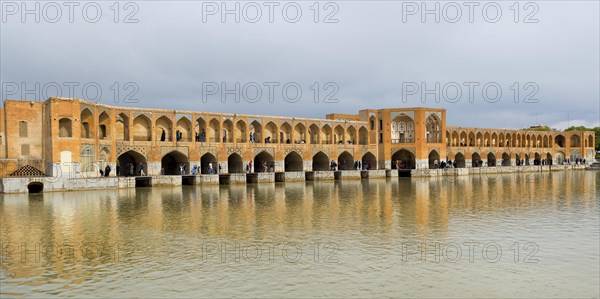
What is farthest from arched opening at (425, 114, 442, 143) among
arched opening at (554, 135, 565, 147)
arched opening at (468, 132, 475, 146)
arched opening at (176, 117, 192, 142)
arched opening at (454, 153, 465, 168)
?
arched opening at (554, 135, 565, 147)

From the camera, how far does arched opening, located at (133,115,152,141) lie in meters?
28.3

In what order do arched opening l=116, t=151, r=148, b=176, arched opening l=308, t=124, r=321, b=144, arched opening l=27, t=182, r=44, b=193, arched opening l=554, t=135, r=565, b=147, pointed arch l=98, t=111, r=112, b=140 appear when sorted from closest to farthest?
1. arched opening l=27, t=182, r=44, b=193
2. pointed arch l=98, t=111, r=112, b=140
3. arched opening l=116, t=151, r=148, b=176
4. arched opening l=308, t=124, r=321, b=144
5. arched opening l=554, t=135, r=565, b=147

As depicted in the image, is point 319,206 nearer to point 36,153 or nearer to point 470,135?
point 36,153

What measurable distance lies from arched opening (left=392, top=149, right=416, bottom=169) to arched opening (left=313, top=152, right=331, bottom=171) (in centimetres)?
641

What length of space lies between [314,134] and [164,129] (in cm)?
1205

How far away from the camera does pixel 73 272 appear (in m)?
7.75

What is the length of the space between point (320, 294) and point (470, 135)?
44409 mm

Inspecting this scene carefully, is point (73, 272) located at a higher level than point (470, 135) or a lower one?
lower

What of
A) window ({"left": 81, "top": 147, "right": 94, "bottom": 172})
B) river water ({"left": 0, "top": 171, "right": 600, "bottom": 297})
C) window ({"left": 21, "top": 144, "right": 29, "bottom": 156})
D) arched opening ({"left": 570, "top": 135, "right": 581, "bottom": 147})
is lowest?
river water ({"left": 0, "top": 171, "right": 600, "bottom": 297})

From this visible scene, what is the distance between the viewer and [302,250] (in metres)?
9.27

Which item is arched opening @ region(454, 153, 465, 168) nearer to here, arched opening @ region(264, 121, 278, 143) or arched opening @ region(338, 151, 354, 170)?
arched opening @ region(338, 151, 354, 170)

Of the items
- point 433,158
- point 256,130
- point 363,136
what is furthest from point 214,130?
point 433,158

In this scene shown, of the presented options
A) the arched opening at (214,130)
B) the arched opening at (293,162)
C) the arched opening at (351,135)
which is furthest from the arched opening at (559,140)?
the arched opening at (214,130)

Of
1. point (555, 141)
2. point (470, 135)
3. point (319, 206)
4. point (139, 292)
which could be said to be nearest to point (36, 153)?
point (319, 206)
